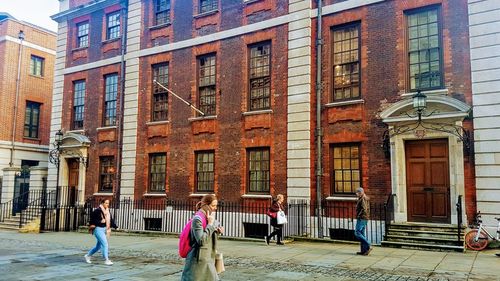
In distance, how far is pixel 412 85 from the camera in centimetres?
1480

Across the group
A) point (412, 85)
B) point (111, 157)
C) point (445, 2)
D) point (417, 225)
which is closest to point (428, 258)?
point (417, 225)

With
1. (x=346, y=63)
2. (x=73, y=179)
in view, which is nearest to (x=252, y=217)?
(x=346, y=63)

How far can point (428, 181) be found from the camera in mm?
14156

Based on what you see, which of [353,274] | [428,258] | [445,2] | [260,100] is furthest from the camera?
[260,100]

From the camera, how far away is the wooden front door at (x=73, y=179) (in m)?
23.2

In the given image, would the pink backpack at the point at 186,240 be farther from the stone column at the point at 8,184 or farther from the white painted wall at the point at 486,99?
the stone column at the point at 8,184

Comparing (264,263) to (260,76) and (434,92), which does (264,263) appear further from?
(260,76)

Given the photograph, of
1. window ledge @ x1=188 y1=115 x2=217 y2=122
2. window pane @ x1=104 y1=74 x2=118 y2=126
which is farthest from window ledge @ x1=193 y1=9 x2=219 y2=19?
window pane @ x1=104 y1=74 x2=118 y2=126

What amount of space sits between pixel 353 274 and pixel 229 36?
1221 cm

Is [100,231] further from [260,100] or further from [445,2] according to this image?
[445,2]

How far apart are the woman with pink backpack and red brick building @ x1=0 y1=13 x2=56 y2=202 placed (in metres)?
22.8

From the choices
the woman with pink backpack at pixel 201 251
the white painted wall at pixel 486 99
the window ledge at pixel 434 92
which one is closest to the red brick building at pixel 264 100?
→ the window ledge at pixel 434 92

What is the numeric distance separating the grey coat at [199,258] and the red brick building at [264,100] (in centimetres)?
987

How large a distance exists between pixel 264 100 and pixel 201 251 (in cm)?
1243
